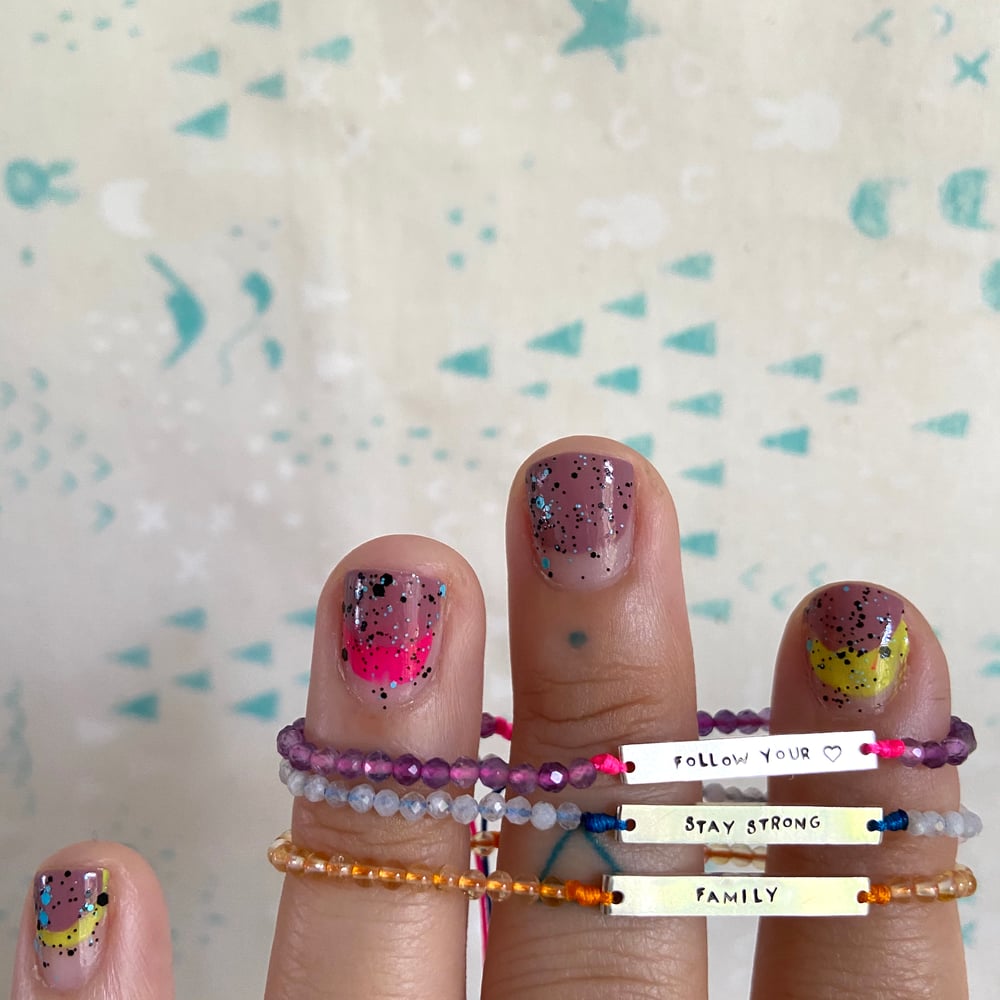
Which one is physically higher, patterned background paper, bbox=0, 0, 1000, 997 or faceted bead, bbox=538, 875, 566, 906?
patterned background paper, bbox=0, 0, 1000, 997

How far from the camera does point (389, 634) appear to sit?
54 centimetres

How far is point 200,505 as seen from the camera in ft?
2.32

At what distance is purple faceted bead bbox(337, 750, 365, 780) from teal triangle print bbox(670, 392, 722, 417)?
366 millimetres

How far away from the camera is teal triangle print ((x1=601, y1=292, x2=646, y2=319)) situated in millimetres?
719

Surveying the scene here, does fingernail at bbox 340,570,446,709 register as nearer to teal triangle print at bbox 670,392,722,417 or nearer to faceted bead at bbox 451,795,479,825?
faceted bead at bbox 451,795,479,825

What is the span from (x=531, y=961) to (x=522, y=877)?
2.0 inches

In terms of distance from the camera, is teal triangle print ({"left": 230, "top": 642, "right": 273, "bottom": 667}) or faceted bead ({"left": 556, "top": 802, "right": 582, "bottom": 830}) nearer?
faceted bead ({"left": 556, "top": 802, "right": 582, "bottom": 830})

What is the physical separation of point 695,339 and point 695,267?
0.18 feet

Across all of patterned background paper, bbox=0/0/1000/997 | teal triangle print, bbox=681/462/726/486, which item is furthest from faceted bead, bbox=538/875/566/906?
teal triangle print, bbox=681/462/726/486

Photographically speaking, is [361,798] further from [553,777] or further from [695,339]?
[695,339]

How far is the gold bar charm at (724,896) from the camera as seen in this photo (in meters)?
0.54

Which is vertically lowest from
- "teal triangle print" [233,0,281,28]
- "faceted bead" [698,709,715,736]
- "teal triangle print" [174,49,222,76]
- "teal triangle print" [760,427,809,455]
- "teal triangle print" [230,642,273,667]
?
"faceted bead" [698,709,715,736]

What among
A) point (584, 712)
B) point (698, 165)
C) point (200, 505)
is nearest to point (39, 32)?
point (200, 505)

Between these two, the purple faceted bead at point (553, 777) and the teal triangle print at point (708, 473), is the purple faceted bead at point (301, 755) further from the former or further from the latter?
the teal triangle print at point (708, 473)
